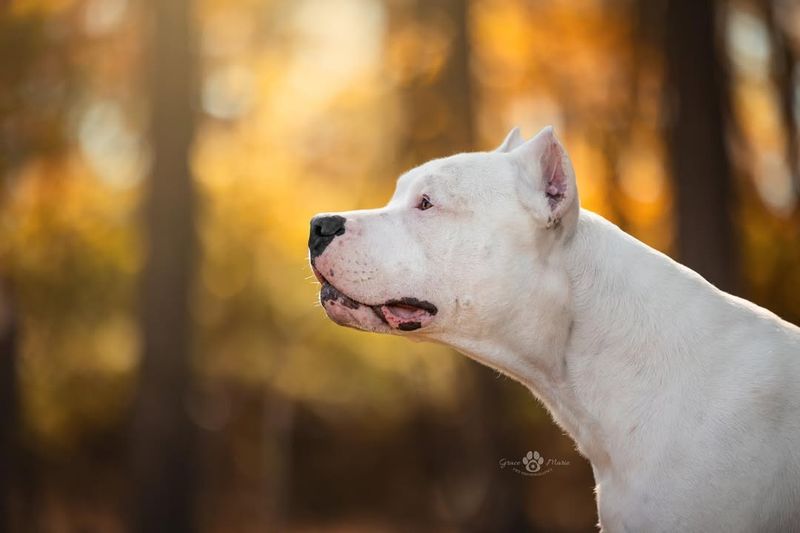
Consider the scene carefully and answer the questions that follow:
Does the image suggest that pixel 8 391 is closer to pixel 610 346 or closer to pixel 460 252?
pixel 460 252

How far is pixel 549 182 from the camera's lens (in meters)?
3.67

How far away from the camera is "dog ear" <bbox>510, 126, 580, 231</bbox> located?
140 inches

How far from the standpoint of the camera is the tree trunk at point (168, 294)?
8.48m

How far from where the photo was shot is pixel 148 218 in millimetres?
8984

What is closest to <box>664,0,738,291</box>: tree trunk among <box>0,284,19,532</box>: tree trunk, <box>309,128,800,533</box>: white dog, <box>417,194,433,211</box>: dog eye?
<box>309,128,800,533</box>: white dog

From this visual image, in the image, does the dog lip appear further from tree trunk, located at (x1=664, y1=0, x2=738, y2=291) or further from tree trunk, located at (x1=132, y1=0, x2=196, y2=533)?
tree trunk, located at (x1=132, y1=0, x2=196, y2=533)

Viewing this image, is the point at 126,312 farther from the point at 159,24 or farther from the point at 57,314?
the point at 159,24

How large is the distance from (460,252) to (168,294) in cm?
Answer: 572

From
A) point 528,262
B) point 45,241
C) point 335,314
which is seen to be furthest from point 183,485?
point 45,241

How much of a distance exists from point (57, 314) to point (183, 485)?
10.1 metres

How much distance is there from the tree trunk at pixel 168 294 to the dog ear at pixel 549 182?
19.2ft

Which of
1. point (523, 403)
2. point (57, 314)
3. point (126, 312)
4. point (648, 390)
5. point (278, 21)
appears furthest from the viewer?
point (126, 312)


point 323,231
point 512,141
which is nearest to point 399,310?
point 323,231

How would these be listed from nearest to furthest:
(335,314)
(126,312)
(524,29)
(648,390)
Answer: (648,390), (335,314), (524,29), (126,312)
